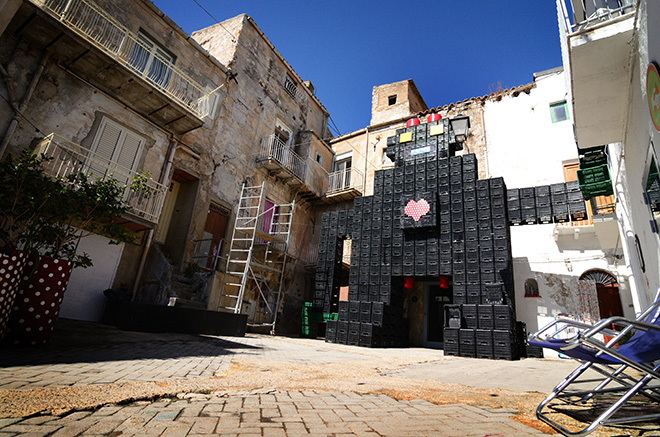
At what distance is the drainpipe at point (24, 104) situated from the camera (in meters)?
7.30

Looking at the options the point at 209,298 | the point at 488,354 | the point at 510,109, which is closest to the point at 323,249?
the point at 209,298

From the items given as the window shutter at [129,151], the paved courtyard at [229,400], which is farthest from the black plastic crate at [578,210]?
the window shutter at [129,151]

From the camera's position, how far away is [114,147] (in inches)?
372

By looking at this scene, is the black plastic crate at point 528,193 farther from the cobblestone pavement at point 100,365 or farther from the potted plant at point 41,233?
the potted plant at point 41,233

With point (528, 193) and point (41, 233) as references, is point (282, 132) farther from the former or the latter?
point (41, 233)

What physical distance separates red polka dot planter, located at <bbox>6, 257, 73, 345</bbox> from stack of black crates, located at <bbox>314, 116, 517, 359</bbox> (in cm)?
771

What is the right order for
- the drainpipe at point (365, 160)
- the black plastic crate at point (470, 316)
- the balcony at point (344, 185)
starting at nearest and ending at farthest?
the black plastic crate at point (470, 316) → the balcony at point (344, 185) → the drainpipe at point (365, 160)

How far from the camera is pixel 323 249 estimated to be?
13.4 metres

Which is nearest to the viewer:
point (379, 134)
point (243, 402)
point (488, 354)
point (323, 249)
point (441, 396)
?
point (243, 402)

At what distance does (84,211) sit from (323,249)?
351 inches

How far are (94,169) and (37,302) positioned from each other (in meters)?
5.41

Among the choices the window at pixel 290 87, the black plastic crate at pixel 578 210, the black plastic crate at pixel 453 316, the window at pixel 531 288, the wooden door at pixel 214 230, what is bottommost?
the black plastic crate at pixel 453 316

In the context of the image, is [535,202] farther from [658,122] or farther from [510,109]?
[658,122]

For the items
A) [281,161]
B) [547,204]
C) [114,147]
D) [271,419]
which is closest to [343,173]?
[281,161]
